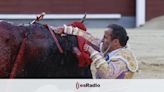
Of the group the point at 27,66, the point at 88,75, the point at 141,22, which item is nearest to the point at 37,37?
the point at 27,66

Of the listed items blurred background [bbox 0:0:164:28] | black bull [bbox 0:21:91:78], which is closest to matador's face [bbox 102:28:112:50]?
black bull [bbox 0:21:91:78]

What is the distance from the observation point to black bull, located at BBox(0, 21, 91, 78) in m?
2.23

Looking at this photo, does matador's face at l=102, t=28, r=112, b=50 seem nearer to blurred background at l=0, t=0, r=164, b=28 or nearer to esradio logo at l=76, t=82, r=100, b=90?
esradio logo at l=76, t=82, r=100, b=90

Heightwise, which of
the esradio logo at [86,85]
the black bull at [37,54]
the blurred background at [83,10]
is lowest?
the blurred background at [83,10]

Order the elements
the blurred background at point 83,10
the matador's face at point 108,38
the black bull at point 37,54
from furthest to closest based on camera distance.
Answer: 1. the blurred background at point 83,10
2. the matador's face at point 108,38
3. the black bull at point 37,54

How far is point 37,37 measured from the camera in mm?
2293

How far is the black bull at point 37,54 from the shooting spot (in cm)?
223

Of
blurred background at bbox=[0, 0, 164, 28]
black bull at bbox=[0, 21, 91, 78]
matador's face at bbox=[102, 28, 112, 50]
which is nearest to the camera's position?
black bull at bbox=[0, 21, 91, 78]

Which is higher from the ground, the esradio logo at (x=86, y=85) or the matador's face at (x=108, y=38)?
the matador's face at (x=108, y=38)

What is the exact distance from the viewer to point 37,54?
228cm

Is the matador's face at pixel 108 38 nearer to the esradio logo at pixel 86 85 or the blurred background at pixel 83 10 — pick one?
the esradio logo at pixel 86 85

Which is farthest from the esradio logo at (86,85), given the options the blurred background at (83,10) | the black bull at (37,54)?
the blurred background at (83,10)

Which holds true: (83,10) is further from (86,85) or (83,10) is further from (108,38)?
(86,85)

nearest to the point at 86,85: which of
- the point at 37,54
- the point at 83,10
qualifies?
the point at 37,54
